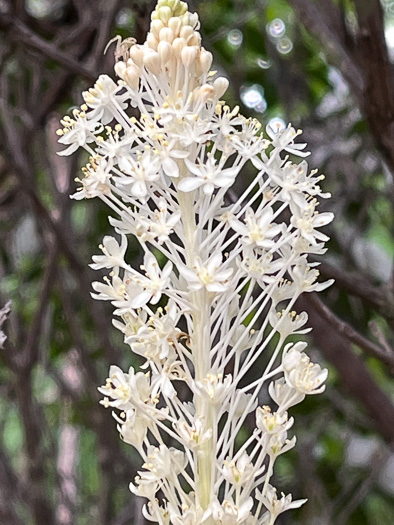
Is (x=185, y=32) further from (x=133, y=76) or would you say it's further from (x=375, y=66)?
(x=375, y=66)

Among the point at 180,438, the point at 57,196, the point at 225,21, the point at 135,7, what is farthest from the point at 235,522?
the point at 225,21

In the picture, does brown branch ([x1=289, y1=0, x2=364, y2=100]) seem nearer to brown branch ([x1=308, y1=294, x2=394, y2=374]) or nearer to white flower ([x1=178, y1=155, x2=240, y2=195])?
brown branch ([x1=308, y1=294, x2=394, y2=374])

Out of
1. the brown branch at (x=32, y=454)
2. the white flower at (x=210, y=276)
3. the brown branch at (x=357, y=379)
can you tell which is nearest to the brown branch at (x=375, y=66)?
the brown branch at (x=357, y=379)

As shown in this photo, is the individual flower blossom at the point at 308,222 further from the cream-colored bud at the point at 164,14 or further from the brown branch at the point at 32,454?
the brown branch at the point at 32,454

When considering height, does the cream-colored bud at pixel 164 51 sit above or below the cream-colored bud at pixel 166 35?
below

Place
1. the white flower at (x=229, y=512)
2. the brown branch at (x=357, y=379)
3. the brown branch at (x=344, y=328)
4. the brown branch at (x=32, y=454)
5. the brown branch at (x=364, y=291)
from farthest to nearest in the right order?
the brown branch at (x=32, y=454) → the brown branch at (x=357, y=379) → the brown branch at (x=364, y=291) → the brown branch at (x=344, y=328) → the white flower at (x=229, y=512)

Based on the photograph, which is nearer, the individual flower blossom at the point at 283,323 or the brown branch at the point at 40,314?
the individual flower blossom at the point at 283,323

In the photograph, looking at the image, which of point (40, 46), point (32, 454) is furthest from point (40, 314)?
point (40, 46)
